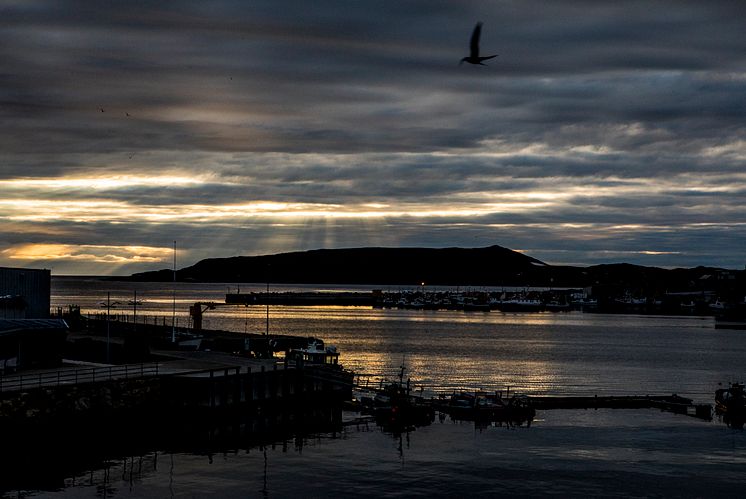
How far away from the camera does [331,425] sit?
6262 cm

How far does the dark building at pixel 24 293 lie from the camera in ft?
209

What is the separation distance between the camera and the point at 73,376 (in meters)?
56.1

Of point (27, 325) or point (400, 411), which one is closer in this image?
point (27, 325)

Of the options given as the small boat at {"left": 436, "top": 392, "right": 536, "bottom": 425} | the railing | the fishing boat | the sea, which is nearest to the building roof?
the railing

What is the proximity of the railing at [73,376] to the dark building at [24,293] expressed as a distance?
7.98m

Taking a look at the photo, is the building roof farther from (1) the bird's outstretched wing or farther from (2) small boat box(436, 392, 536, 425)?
(1) the bird's outstretched wing

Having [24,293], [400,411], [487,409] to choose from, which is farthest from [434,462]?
[24,293]

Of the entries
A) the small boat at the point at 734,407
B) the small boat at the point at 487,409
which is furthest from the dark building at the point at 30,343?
the small boat at the point at 734,407

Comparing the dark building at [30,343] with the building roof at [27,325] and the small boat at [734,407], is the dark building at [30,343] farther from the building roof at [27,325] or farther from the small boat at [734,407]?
the small boat at [734,407]

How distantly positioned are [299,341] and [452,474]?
70.9 meters

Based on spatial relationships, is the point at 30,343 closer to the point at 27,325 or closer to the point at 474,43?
the point at 27,325

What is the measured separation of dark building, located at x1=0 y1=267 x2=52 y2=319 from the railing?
7983mm

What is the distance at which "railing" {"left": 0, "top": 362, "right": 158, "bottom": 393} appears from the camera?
168 feet

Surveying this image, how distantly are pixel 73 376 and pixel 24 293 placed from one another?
1228 centimetres
